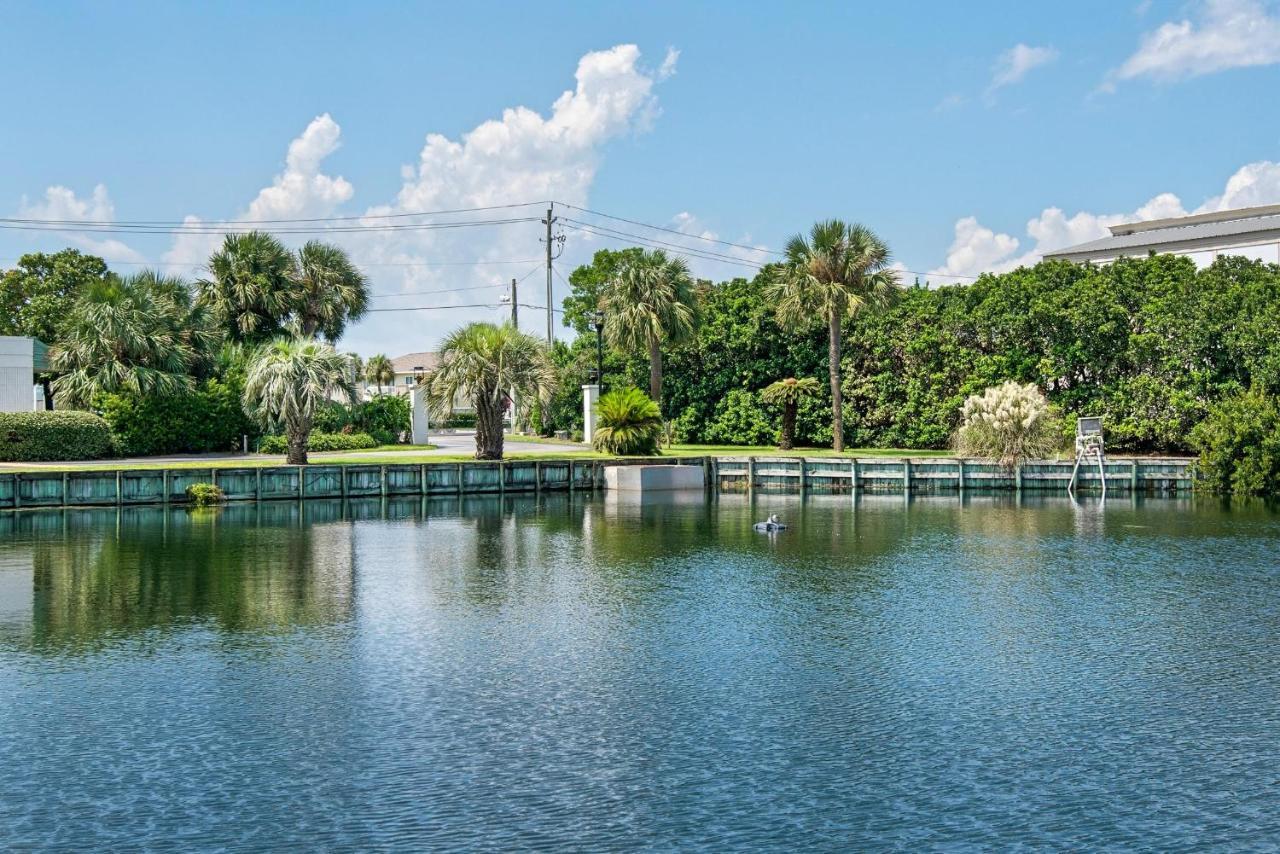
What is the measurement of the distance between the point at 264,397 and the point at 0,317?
1803 inches

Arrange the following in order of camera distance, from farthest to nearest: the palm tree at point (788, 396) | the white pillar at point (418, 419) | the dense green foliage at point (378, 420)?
1. the white pillar at point (418, 419)
2. the palm tree at point (788, 396)
3. the dense green foliage at point (378, 420)

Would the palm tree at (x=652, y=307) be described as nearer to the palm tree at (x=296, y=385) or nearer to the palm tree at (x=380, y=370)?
the palm tree at (x=296, y=385)

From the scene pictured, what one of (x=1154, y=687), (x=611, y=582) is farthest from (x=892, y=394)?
(x=1154, y=687)

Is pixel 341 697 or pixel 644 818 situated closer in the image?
pixel 644 818

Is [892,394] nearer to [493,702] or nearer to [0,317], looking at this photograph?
[493,702]

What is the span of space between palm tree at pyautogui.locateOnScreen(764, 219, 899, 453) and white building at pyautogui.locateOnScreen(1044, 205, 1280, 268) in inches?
776

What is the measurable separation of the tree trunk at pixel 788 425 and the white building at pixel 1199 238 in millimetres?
21967

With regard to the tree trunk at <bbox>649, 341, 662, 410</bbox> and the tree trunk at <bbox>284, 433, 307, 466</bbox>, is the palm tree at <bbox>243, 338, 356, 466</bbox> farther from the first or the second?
the tree trunk at <bbox>649, 341, 662, 410</bbox>

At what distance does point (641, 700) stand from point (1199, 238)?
71937 mm

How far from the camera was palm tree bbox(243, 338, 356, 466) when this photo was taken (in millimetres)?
42938

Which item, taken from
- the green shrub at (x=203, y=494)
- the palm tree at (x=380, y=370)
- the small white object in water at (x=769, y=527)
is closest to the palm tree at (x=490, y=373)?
the green shrub at (x=203, y=494)

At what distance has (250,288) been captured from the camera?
6091 centimetres

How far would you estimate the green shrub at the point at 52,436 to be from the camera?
45.4m

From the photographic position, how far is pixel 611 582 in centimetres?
2295
